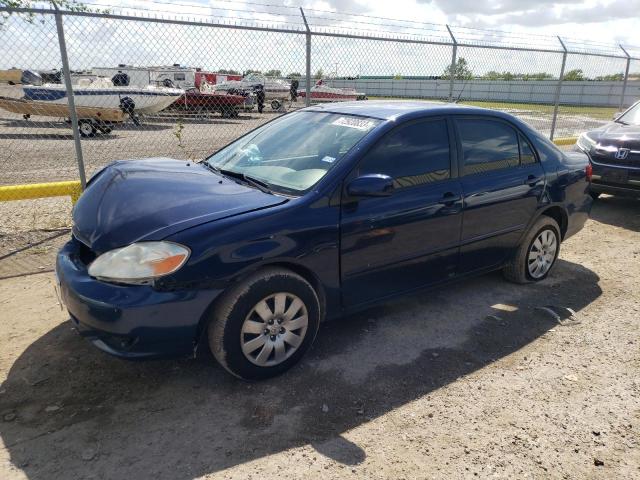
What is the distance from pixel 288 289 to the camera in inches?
120

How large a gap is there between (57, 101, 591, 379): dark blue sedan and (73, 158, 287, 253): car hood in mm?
14

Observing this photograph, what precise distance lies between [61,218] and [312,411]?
455cm

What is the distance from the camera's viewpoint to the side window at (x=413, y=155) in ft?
11.4

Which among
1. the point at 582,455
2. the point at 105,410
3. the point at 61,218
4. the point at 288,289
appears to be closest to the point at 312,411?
the point at 288,289

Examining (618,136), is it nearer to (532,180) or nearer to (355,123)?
(532,180)

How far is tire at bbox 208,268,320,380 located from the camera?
2902mm

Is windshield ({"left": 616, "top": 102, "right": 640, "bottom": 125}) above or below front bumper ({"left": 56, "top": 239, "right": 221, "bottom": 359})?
above

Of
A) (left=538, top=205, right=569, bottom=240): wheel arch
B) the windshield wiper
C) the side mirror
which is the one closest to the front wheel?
(left=538, top=205, right=569, bottom=240): wheel arch

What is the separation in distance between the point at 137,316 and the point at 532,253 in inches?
142

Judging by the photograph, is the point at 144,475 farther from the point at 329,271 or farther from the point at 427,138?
the point at 427,138

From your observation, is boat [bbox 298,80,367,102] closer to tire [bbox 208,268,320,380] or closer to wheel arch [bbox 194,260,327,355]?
wheel arch [bbox 194,260,327,355]

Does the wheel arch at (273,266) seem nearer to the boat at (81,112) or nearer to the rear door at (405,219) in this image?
the rear door at (405,219)

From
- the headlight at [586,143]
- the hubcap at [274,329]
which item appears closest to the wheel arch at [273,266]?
the hubcap at [274,329]

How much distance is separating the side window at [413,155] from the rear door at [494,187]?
0.20m
